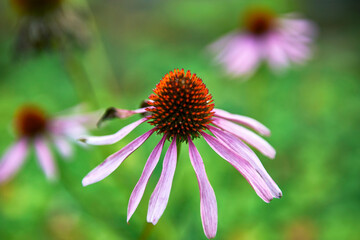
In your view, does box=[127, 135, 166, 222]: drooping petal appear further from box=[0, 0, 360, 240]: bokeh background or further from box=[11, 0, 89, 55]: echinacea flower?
box=[11, 0, 89, 55]: echinacea flower

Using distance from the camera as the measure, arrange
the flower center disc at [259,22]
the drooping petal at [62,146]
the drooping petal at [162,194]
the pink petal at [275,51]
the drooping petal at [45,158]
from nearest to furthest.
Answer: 1. the drooping petal at [162,194]
2. the drooping petal at [45,158]
3. the drooping petal at [62,146]
4. the pink petal at [275,51]
5. the flower center disc at [259,22]

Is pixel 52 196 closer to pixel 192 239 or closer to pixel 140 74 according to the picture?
pixel 192 239

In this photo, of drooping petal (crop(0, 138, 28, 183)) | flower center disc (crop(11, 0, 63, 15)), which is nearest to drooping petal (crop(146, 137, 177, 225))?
drooping petal (crop(0, 138, 28, 183))

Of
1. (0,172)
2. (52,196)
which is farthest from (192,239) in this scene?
(52,196)

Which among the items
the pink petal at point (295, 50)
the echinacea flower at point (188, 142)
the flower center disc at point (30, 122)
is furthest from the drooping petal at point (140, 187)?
the pink petal at point (295, 50)

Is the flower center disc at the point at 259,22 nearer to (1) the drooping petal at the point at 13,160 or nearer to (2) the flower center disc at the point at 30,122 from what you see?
(2) the flower center disc at the point at 30,122

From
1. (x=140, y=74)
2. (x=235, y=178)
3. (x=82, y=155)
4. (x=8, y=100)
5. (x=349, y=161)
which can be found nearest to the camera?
(x=235, y=178)
